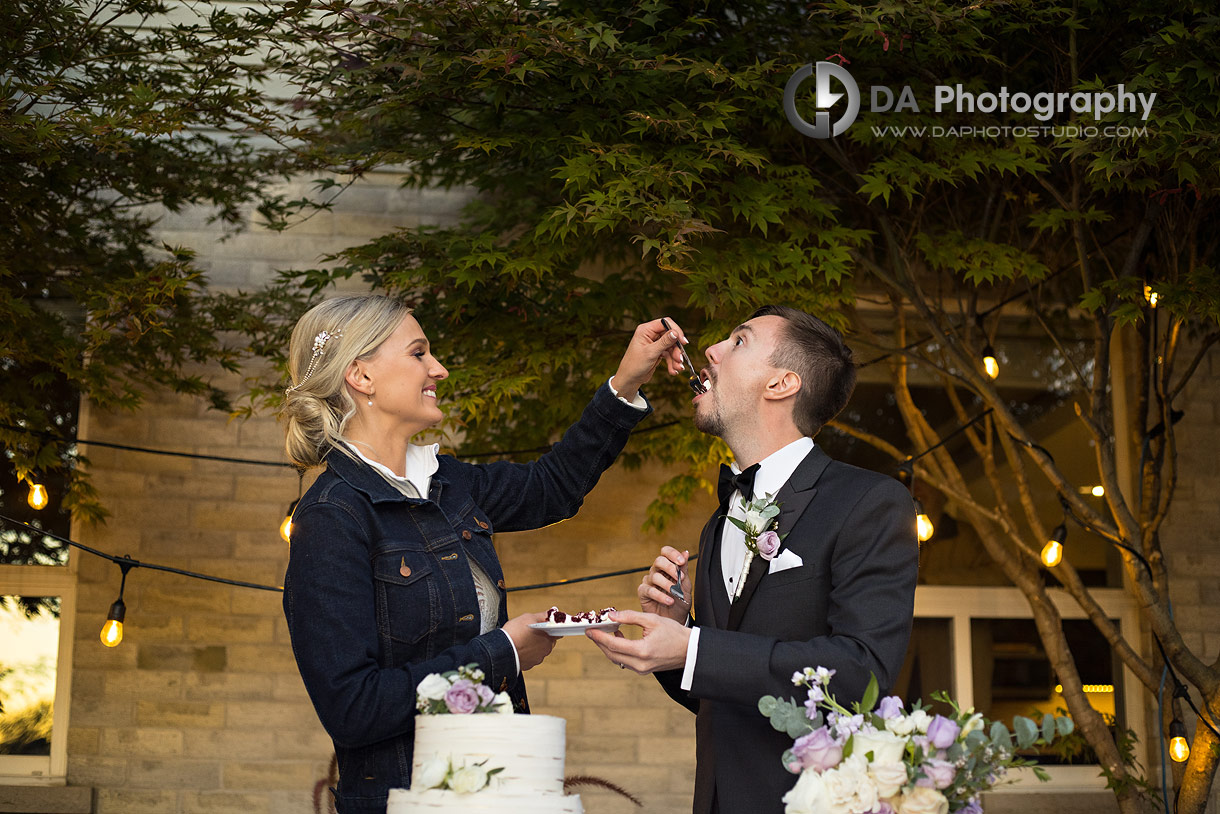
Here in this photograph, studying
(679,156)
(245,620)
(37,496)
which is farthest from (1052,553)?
(37,496)

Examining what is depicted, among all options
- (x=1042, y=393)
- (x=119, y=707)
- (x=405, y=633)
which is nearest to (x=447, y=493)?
(x=405, y=633)

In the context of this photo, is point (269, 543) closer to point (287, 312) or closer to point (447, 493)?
point (287, 312)

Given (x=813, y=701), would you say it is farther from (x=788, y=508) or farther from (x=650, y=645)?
(x=788, y=508)

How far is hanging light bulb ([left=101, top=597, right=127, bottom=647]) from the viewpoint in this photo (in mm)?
4404

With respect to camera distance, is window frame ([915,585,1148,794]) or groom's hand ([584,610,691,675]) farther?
window frame ([915,585,1148,794])

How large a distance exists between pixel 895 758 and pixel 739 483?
70cm

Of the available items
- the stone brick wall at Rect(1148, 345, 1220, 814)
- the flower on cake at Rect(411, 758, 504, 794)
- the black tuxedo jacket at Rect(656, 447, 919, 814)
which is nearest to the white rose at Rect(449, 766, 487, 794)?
the flower on cake at Rect(411, 758, 504, 794)

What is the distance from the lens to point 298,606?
1785 mm

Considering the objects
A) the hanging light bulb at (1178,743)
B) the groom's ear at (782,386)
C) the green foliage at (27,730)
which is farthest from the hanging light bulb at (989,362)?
the green foliage at (27,730)

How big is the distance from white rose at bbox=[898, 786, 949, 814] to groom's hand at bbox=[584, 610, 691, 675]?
0.39m

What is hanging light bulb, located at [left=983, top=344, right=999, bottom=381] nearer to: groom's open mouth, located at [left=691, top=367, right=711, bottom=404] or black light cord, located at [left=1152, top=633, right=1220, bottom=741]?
black light cord, located at [left=1152, top=633, right=1220, bottom=741]

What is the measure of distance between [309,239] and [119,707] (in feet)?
7.39

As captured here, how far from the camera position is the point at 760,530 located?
1.89m

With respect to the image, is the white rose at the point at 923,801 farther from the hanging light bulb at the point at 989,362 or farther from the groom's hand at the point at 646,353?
the hanging light bulb at the point at 989,362
